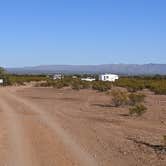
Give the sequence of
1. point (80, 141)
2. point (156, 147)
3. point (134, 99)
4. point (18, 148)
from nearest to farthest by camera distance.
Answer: point (18, 148)
point (156, 147)
point (80, 141)
point (134, 99)

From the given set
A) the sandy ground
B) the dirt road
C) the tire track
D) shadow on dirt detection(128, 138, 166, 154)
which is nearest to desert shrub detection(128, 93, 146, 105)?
the sandy ground

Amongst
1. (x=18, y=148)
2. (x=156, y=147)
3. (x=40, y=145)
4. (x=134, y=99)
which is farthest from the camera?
(x=134, y=99)

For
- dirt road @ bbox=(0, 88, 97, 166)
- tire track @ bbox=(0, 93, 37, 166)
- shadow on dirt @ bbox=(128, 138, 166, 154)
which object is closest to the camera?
tire track @ bbox=(0, 93, 37, 166)

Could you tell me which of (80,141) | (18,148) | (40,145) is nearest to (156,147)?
(80,141)

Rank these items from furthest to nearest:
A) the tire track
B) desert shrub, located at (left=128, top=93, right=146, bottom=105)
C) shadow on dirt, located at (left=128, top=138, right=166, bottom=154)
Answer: desert shrub, located at (left=128, top=93, right=146, bottom=105)
shadow on dirt, located at (left=128, top=138, right=166, bottom=154)
the tire track

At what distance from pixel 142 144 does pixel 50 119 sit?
10.4 m

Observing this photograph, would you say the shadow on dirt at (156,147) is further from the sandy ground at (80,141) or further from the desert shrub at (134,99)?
the desert shrub at (134,99)

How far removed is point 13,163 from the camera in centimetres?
1419

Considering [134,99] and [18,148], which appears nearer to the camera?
[18,148]

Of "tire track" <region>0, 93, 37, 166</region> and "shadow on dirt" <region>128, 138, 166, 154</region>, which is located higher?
"tire track" <region>0, 93, 37, 166</region>

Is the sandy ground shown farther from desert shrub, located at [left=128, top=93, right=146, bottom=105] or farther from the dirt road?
desert shrub, located at [left=128, top=93, right=146, bottom=105]

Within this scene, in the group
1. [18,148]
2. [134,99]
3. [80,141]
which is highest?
[18,148]

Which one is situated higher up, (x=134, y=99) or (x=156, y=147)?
(x=156, y=147)

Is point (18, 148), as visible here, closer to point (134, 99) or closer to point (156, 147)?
point (156, 147)
